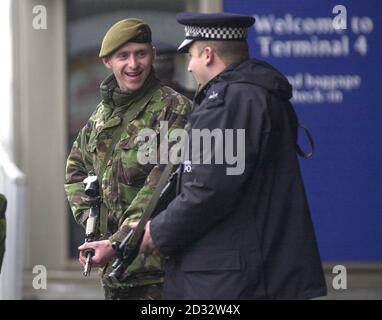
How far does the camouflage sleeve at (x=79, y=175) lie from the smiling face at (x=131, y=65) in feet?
0.94

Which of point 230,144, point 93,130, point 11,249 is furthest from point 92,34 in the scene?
point 230,144

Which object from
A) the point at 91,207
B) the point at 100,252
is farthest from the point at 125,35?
the point at 100,252

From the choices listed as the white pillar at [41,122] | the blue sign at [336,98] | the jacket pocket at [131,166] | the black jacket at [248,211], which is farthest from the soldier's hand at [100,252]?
the blue sign at [336,98]

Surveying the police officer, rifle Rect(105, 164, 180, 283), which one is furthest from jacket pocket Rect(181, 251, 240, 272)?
rifle Rect(105, 164, 180, 283)

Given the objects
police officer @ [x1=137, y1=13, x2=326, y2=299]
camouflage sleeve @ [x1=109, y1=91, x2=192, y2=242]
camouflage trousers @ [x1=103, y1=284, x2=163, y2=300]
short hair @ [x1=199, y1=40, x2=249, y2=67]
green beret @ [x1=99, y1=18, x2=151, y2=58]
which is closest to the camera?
police officer @ [x1=137, y1=13, x2=326, y2=299]

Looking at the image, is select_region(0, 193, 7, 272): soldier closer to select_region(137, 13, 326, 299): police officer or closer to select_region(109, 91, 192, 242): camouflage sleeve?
select_region(109, 91, 192, 242): camouflage sleeve

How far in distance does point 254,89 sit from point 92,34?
1.37 m

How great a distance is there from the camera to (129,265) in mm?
3986

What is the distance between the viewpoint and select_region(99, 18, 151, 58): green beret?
4.21m

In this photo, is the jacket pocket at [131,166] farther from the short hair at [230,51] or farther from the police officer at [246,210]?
the short hair at [230,51]

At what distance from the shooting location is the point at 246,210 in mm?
3660

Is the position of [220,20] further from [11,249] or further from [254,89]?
[11,249]

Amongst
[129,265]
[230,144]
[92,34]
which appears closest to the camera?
[230,144]

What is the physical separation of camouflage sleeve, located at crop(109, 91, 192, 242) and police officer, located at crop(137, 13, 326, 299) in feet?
0.71
